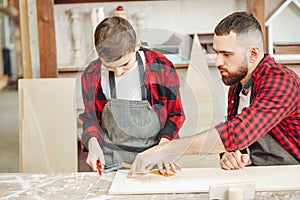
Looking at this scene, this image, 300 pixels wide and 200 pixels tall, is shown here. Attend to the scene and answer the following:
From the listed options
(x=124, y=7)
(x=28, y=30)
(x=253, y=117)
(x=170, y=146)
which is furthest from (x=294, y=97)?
(x=28, y=30)

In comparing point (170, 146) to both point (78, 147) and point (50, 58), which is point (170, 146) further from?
point (50, 58)

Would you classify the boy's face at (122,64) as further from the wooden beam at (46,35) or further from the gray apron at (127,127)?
the wooden beam at (46,35)

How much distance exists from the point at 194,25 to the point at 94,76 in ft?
1.78

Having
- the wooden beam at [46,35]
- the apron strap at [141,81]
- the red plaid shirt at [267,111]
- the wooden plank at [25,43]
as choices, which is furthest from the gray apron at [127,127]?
the wooden plank at [25,43]

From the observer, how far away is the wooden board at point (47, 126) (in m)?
1.08

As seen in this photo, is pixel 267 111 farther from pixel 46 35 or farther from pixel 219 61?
pixel 46 35

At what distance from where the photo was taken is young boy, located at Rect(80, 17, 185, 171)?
693 millimetres

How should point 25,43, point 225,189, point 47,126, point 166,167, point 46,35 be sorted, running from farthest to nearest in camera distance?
point 25,43 → point 46,35 → point 47,126 → point 166,167 → point 225,189

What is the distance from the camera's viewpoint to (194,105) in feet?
2.34

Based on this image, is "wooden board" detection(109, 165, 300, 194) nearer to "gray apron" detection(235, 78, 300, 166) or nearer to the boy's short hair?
"gray apron" detection(235, 78, 300, 166)

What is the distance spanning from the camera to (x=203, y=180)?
71 cm

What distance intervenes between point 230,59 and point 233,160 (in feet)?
0.55

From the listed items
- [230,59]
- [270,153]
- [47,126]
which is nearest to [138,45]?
[230,59]

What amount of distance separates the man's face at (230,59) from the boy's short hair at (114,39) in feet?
0.45
